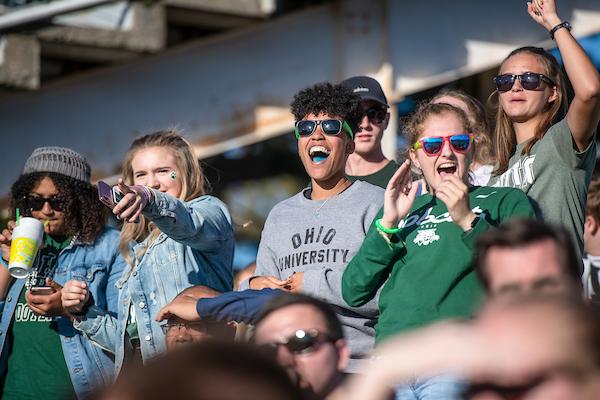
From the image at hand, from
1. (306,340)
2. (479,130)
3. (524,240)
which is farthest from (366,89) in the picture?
(524,240)

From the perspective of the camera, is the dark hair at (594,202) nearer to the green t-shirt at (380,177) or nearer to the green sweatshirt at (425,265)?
the green t-shirt at (380,177)

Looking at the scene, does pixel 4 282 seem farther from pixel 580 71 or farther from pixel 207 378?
pixel 207 378

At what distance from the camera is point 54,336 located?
5.73 m

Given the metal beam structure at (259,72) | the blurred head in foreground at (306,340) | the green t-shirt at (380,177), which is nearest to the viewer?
the blurred head in foreground at (306,340)

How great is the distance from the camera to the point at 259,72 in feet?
26.7

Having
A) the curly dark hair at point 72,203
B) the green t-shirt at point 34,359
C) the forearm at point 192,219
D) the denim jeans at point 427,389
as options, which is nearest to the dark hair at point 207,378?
the denim jeans at point 427,389

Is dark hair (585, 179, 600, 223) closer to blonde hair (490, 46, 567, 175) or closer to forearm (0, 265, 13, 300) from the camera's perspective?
blonde hair (490, 46, 567, 175)

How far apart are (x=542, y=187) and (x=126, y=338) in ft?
6.98

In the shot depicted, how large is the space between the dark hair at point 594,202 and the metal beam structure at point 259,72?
1.81m

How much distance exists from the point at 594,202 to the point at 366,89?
58.8 inches

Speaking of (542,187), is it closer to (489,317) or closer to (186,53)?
(489,317)

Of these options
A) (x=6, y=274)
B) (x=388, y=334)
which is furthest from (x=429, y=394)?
(x=6, y=274)

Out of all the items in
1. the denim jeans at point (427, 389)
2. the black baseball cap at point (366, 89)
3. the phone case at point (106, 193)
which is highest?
the black baseball cap at point (366, 89)

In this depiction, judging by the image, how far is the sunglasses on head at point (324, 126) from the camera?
5293 millimetres
